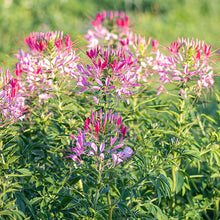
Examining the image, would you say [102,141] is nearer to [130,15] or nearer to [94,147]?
[94,147]

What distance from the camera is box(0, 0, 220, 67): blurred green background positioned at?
6.70 meters

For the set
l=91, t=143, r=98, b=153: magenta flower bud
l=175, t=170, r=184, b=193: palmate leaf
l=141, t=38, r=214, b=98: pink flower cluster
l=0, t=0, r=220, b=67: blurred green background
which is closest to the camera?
l=91, t=143, r=98, b=153: magenta flower bud

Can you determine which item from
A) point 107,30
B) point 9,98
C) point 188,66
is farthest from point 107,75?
point 107,30

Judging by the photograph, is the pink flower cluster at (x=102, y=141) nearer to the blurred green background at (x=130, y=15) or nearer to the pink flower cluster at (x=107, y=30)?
the pink flower cluster at (x=107, y=30)

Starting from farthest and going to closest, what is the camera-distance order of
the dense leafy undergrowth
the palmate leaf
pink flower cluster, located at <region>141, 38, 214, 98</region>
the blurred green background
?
the blurred green background
pink flower cluster, located at <region>141, 38, 214, 98</region>
the palmate leaf
the dense leafy undergrowth

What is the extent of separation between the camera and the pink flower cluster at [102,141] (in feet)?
4.86

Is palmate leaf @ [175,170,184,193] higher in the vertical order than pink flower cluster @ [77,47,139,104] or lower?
lower

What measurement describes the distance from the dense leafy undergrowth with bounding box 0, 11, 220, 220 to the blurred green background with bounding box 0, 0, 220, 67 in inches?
161

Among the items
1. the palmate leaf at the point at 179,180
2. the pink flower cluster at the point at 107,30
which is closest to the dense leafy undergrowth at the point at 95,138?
the palmate leaf at the point at 179,180

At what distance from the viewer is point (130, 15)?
8125 millimetres

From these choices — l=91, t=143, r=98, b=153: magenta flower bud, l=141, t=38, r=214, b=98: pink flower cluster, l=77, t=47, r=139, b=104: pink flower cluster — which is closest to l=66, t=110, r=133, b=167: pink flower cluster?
l=91, t=143, r=98, b=153: magenta flower bud

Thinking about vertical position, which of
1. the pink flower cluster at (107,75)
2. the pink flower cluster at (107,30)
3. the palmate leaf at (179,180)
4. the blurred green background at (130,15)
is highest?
the blurred green background at (130,15)

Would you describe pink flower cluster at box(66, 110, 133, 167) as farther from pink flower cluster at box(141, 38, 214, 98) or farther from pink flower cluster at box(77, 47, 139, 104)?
pink flower cluster at box(141, 38, 214, 98)

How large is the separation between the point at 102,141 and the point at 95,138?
0.06 m
